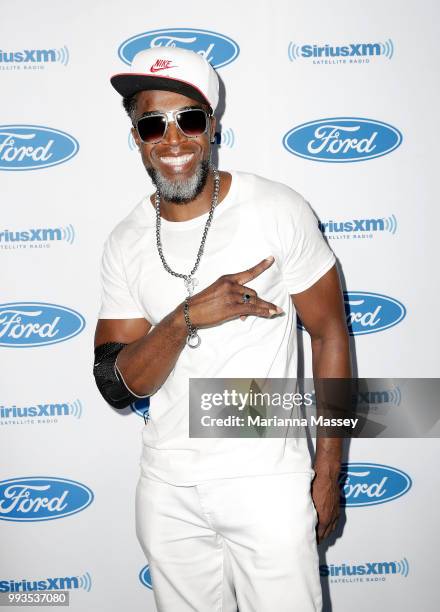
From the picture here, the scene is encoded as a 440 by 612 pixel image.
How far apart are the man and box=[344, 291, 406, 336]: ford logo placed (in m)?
0.58

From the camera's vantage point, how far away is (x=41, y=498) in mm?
2537

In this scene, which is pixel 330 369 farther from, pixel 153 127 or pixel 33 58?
pixel 33 58

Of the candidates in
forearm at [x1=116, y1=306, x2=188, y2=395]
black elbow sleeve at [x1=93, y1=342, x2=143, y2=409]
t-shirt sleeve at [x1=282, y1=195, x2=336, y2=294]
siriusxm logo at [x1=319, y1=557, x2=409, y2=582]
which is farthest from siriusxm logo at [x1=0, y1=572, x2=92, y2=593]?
t-shirt sleeve at [x1=282, y1=195, x2=336, y2=294]

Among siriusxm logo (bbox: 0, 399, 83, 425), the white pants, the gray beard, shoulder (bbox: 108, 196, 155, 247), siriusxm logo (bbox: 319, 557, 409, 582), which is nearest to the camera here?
the white pants

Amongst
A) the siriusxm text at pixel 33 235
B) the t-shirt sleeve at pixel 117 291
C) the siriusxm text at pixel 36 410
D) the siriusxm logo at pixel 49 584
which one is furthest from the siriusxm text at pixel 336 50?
the siriusxm logo at pixel 49 584

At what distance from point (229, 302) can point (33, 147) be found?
118 centimetres

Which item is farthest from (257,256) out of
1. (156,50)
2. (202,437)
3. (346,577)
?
(346,577)

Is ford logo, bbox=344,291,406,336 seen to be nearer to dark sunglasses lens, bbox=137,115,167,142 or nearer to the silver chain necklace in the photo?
the silver chain necklace

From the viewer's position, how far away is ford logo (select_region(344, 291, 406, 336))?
2.40m

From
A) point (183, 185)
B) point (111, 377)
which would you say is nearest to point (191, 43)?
point (183, 185)

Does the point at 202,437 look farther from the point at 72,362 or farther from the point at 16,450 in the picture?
the point at 16,450

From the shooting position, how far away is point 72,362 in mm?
2438

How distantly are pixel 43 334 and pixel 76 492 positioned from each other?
664mm

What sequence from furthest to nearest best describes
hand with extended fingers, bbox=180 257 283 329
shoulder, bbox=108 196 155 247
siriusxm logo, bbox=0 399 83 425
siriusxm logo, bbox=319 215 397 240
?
1. siriusxm logo, bbox=0 399 83 425
2. siriusxm logo, bbox=319 215 397 240
3. shoulder, bbox=108 196 155 247
4. hand with extended fingers, bbox=180 257 283 329
